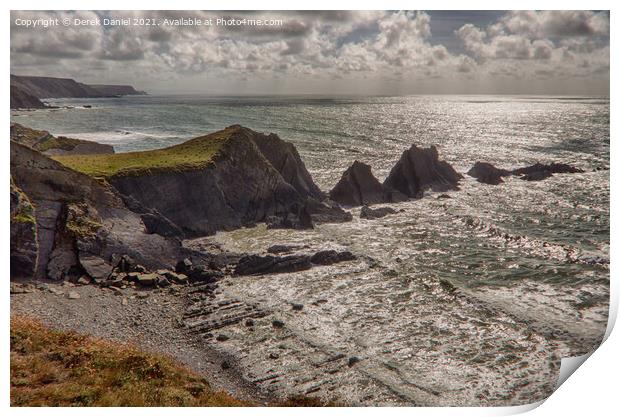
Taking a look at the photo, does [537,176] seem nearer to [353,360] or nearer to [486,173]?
[486,173]

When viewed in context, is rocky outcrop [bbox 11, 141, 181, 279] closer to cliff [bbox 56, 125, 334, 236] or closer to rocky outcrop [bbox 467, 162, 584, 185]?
cliff [bbox 56, 125, 334, 236]

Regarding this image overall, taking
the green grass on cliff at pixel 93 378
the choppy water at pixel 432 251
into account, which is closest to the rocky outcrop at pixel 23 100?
the choppy water at pixel 432 251

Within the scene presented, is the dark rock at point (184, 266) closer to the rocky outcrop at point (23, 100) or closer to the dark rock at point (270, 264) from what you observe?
the dark rock at point (270, 264)

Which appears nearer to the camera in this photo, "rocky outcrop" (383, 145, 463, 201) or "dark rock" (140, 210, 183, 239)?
"dark rock" (140, 210, 183, 239)

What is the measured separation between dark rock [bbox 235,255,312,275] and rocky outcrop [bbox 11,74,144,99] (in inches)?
544

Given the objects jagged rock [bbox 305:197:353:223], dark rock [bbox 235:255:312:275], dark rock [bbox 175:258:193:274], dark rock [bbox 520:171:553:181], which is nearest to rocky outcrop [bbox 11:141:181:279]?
dark rock [bbox 175:258:193:274]

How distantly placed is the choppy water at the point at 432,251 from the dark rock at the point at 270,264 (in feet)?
2.45

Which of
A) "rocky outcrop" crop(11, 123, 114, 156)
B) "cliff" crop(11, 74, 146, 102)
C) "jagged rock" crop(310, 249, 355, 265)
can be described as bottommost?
"jagged rock" crop(310, 249, 355, 265)

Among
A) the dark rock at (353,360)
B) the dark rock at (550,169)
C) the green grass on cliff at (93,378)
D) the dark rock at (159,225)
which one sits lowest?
the dark rock at (353,360)

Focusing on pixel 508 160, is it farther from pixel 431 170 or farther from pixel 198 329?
pixel 198 329

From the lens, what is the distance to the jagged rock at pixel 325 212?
1529 inches

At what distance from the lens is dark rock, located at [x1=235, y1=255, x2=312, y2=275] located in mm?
30172

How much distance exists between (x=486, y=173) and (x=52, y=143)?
36.6 metres
